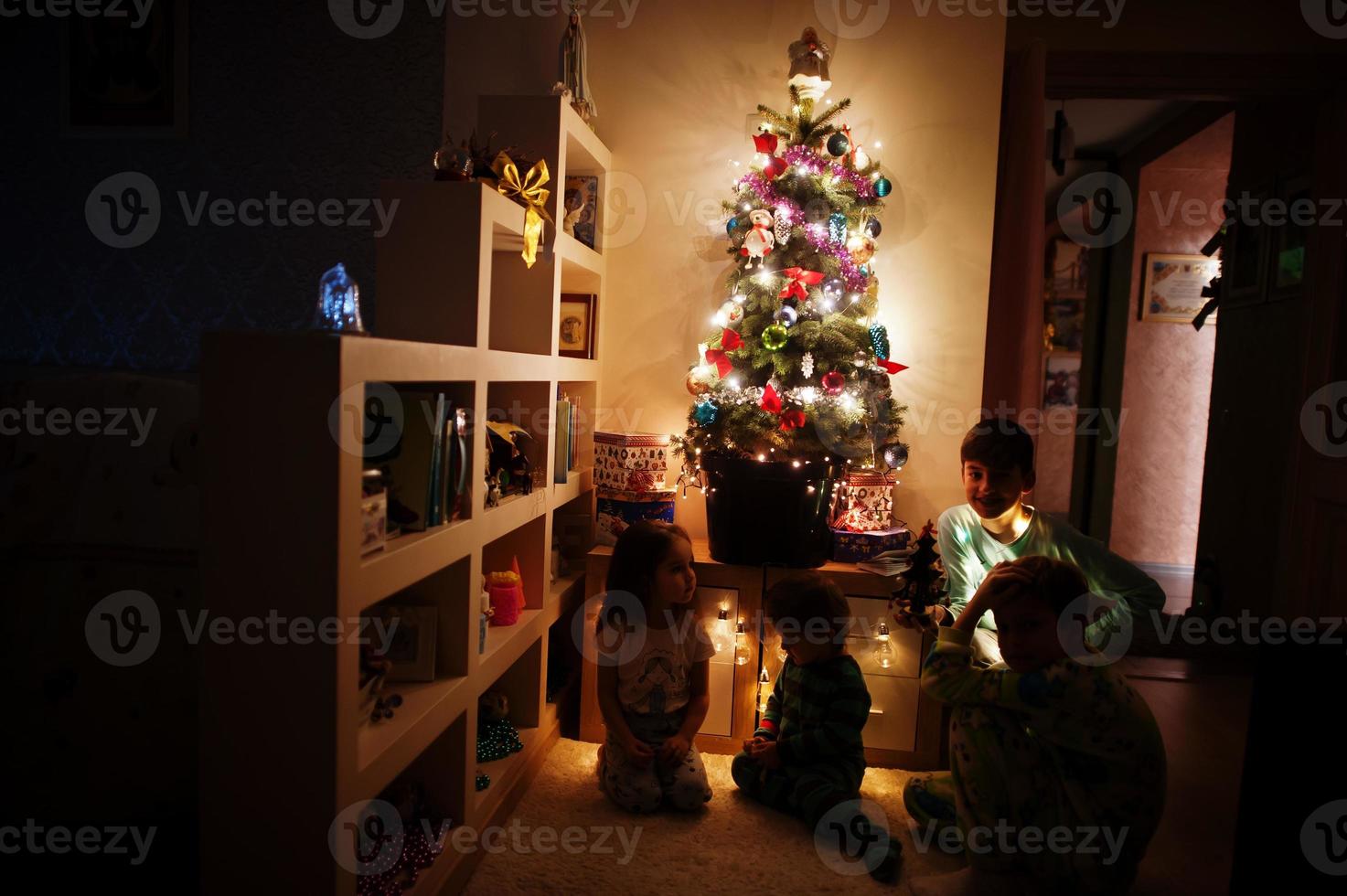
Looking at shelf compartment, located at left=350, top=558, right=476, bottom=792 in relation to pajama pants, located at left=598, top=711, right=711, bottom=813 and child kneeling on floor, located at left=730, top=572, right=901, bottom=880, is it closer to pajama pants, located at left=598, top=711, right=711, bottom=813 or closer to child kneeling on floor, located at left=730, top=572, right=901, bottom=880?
pajama pants, located at left=598, top=711, right=711, bottom=813

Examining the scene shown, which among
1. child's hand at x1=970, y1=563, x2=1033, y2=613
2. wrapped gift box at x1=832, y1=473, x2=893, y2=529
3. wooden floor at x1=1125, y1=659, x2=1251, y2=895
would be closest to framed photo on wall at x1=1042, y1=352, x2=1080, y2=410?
wooden floor at x1=1125, y1=659, x2=1251, y2=895

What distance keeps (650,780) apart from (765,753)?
29 cm

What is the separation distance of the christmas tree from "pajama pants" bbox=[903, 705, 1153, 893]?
88 cm

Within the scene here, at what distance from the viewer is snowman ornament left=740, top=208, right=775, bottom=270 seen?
2.28 meters

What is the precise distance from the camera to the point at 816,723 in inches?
76.5

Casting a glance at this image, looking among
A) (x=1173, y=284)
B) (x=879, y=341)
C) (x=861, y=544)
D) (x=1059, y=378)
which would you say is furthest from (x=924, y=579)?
(x=1059, y=378)

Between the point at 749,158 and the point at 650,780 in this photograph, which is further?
the point at 749,158

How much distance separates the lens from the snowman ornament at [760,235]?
7.49 ft

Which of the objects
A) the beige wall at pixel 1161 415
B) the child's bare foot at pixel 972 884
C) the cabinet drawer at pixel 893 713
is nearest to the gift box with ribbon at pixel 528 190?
the cabinet drawer at pixel 893 713

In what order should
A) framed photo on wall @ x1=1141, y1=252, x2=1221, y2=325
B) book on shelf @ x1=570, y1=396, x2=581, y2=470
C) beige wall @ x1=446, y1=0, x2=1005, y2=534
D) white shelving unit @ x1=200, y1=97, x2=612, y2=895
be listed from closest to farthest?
1. white shelving unit @ x1=200, y1=97, x2=612, y2=895
2. book on shelf @ x1=570, y1=396, x2=581, y2=470
3. beige wall @ x1=446, y1=0, x2=1005, y2=534
4. framed photo on wall @ x1=1141, y1=252, x2=1221, y2=325

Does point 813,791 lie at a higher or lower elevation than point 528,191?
lower

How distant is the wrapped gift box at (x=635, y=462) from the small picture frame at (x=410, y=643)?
91 centimetres

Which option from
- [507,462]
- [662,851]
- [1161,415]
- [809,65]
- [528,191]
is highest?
[809,65]

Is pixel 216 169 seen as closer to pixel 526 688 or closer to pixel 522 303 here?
pixel 522 303
